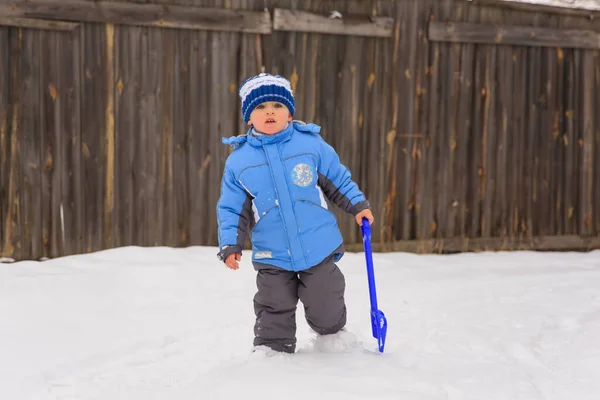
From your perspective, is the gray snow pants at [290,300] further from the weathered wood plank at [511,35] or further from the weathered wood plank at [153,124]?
the weathered wood plank at [511,35]

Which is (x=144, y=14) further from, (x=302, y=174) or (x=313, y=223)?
(x=313, y=223)

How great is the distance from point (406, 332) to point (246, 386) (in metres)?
1.49

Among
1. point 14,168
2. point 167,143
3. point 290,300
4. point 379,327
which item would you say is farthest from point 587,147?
point 14,168

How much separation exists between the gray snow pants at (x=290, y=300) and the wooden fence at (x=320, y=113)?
2556 mm

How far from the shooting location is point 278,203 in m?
3.13

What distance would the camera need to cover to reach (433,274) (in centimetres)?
570

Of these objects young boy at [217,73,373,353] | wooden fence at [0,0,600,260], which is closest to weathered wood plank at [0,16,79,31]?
wooden fence at [0,0,600,260]

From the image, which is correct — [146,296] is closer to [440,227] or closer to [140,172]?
[140,172]

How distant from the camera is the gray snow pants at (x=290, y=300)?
321cm

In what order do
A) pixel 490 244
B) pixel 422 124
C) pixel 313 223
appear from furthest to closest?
pixel 490 244, pixel 422 124, pixel 313 223

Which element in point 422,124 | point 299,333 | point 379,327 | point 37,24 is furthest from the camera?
point 422,124

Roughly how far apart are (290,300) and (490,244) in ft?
13.0

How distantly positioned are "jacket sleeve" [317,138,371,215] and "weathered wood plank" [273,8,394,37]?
9.11 ft

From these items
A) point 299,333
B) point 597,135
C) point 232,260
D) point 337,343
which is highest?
point 597,135
